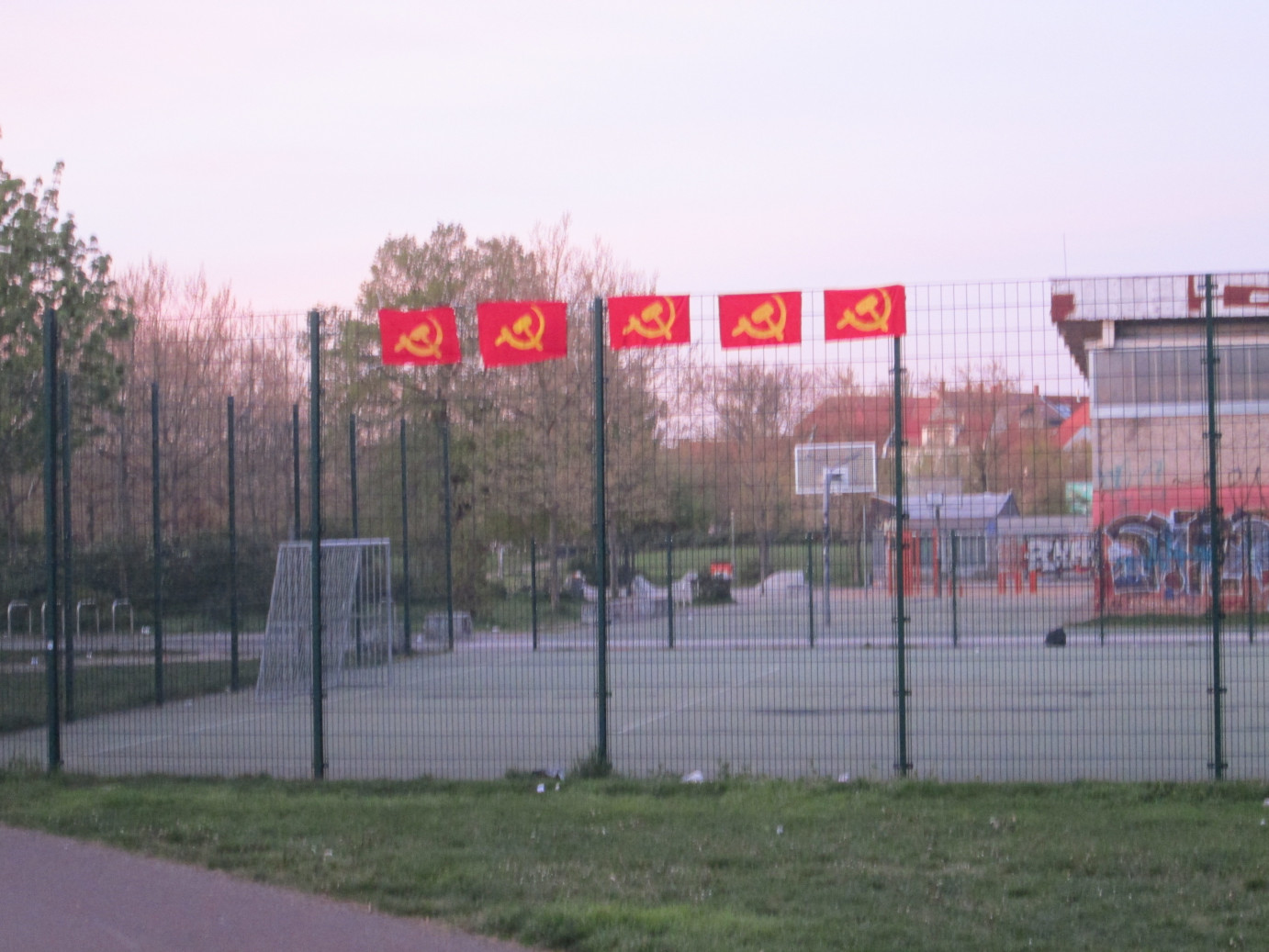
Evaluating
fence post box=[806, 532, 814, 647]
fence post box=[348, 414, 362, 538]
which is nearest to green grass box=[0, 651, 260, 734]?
fence post box=[348, 414, 362, 538]

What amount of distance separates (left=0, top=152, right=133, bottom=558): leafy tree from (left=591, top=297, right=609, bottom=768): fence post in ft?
21.9

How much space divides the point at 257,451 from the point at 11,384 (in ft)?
11.1

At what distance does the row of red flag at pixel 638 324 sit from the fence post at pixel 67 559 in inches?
142

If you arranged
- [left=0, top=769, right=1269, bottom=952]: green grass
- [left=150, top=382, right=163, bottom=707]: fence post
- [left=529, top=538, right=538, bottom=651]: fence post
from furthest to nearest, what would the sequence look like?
[left=150, top=382, right=163, bottom=707]: fence post, [left=529, top=538, right=538, bottom=651]: fence post, [left=0, top=769, right=1269, bottom=952]: green grass

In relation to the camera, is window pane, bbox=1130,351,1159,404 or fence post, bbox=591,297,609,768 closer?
window pane, bbox=1130,351,1159,404

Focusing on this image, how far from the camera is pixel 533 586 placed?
34.4 ft

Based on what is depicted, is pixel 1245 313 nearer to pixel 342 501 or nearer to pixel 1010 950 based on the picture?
pixel 1010 950

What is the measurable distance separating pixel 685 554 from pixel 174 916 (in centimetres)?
460

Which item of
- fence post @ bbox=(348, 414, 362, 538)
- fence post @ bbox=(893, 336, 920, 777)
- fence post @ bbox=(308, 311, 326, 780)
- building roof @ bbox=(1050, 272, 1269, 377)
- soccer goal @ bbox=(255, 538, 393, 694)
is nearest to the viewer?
building roof @ bbox=(1050, 272, 1269, 377)

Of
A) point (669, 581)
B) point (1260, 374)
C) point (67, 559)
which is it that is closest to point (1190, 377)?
point (1260, 374)

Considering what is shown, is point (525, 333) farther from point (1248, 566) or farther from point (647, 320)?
point (1248, 566)

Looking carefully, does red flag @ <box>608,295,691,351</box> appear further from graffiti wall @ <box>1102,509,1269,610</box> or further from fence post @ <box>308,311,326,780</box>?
graffiti wall @ <box>1102,509,1269,610</box>

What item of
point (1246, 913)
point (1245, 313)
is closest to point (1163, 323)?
point (1245, 313)

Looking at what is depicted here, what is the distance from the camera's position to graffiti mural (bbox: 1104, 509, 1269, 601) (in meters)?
8.96
